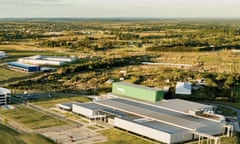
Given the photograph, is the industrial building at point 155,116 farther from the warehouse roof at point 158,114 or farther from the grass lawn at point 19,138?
the grass lawn at point 19,138

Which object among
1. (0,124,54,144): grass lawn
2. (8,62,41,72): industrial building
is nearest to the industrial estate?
(0,124,54,144): grass lawn

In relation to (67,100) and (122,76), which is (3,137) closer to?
(67,100)

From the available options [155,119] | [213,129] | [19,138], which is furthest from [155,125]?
[19,138]

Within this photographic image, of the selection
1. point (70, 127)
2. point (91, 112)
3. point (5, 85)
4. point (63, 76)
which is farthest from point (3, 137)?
point (63, 76)

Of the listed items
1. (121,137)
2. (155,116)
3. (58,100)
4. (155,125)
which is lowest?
(58,100)

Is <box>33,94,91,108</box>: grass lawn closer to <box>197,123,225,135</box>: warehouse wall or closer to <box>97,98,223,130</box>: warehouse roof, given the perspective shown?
<box>97,98,223,130</box>: warehouse roof

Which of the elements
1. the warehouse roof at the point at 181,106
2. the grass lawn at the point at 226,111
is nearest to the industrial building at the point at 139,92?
the warehouse roof at the point at 181,106

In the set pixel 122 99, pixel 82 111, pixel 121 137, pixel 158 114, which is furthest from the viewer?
pixel 122 99

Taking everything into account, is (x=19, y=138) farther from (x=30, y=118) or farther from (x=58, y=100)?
(x=58, y=100)
